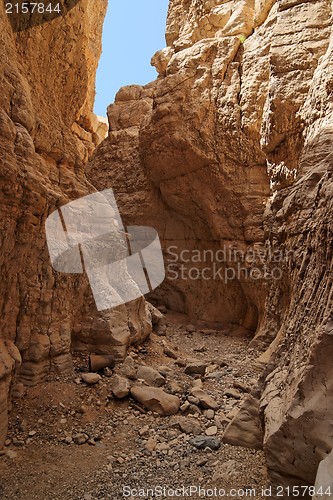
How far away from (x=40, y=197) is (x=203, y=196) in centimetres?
612

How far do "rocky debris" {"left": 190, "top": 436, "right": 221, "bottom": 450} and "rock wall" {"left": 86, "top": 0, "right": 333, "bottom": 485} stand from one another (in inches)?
16.6

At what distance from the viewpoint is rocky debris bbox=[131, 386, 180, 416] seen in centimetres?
391

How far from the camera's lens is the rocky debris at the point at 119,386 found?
4062mm

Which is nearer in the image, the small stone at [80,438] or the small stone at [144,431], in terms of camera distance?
the small stone at [80,438]

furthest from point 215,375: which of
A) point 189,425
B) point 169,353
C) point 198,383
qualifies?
→ point 189,425

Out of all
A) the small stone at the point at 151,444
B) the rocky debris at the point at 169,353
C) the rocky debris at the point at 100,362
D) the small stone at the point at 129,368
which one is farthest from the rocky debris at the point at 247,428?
the rocky debris at the point at 169,353

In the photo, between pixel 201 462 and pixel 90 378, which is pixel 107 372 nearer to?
pixel 90 378

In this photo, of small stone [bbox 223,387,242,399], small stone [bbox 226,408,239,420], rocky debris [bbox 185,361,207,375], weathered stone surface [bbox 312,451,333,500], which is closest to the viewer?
weathered stone surface [bbox 312,451,333,500]

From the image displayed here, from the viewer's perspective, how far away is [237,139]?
860cm

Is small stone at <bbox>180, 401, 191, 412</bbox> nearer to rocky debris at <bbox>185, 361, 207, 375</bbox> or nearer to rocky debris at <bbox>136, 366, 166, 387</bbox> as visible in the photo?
rocky debris at <bbox>136, 366, 166, 387</bbox>

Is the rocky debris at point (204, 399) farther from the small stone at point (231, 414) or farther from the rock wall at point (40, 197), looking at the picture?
the rock wall at point (40, 197)

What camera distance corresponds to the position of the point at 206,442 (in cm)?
320

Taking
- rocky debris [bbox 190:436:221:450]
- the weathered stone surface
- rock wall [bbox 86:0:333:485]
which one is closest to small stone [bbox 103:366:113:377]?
rocky debris [bbox 190:436:221:450]

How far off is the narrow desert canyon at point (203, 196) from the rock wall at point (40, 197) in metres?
0.02
